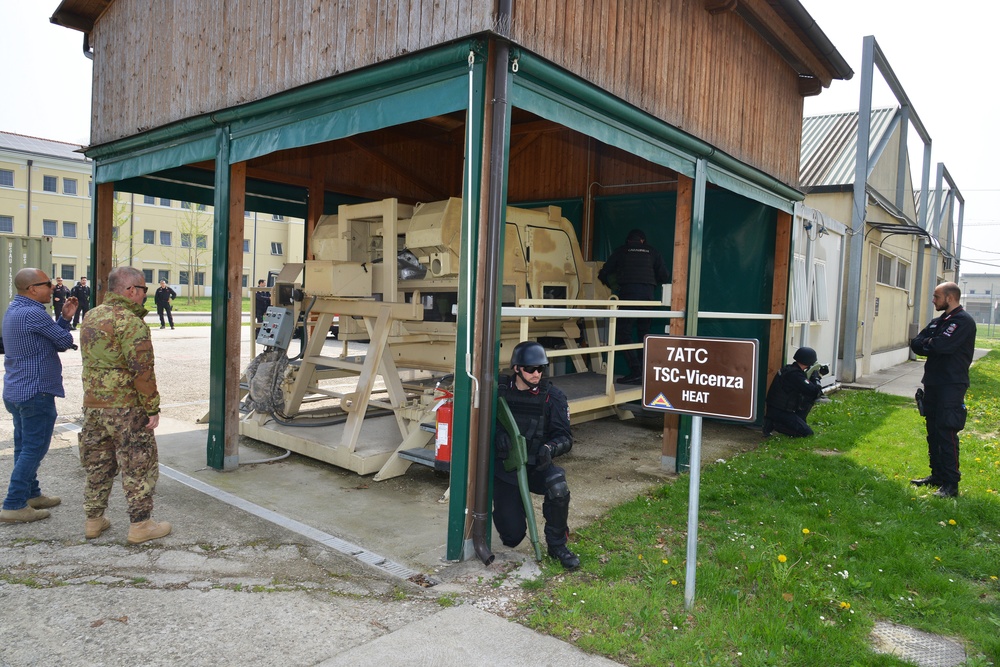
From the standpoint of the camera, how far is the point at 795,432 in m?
8.92

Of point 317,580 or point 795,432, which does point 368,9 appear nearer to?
point 317,580

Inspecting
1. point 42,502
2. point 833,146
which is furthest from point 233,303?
point 833,146

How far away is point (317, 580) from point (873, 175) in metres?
15.8

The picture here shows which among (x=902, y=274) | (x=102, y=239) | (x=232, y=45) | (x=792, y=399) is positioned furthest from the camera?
(x=902, y=274)

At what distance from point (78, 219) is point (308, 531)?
4604 cm

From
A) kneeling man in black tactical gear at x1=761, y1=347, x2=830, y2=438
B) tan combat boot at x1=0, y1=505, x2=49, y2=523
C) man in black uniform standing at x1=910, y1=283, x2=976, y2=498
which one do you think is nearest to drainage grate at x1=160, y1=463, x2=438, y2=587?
tan combat boot at x1=0, y1=505, x2=49, y2=523

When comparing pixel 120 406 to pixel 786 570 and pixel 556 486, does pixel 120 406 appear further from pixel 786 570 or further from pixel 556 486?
pixel 786 570

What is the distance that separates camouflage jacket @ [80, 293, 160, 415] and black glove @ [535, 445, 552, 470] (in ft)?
8.40

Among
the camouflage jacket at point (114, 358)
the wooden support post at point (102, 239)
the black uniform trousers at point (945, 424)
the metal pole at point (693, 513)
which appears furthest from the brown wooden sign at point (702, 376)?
→ the wooden support post at point (102, 239)

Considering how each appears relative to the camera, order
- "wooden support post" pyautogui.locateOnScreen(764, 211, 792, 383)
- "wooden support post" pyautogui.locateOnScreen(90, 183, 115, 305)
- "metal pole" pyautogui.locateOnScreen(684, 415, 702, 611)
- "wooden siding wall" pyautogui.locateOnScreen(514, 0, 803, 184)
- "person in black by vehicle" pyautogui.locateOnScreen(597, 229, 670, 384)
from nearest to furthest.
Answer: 1. "metal pole" pyautogui.locateOnScreen(684, 415, 702, 611)
2. "wooden siding wall" pyautogui.locateOnScreen(514, 0, 803, 184)
3. "wooden support post" pyautogui.locateOnScreen(90, 183, 115, 305)
4. "person in black by vehicle" pyautogui.locateOnScreen(597, 229, 670, 384)
5. "wooden support post" pyautogui.locateOnScreen(764, 211, 792, 383)

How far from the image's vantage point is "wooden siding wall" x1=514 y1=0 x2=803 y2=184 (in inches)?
198

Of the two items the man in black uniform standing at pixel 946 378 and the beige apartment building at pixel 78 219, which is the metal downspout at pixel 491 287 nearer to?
the man in black uniform standing at pixel 946 378

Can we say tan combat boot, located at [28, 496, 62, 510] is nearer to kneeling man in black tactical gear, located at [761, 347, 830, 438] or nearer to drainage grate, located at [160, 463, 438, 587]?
drainage grate, located at [160, 463, 438, 587]

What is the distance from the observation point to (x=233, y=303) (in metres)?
6.64
